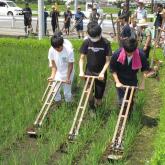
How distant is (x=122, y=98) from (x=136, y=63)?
572 millimetres

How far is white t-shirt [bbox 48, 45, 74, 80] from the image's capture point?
23.4 feet

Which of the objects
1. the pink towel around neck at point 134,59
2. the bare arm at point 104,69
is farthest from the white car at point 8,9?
the pink towel around neck at point 134,59

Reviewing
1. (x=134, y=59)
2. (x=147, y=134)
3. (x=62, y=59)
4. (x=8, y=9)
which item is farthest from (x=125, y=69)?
(x=8, y=9)

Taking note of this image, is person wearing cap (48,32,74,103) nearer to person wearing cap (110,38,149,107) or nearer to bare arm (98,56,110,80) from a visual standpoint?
bare arm (98,56,110,80)

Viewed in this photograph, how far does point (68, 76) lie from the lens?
23.4 feet

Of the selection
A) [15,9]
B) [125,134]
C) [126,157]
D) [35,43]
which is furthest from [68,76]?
[15,9]

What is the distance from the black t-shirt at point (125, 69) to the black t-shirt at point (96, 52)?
43cm

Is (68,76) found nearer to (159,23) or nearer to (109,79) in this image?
(109,79)

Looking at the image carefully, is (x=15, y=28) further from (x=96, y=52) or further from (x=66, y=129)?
(x=66, y=129)

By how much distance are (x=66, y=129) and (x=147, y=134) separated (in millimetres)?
1177

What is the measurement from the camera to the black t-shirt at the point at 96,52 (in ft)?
22.9

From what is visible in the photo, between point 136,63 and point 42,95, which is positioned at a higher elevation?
point 136,63

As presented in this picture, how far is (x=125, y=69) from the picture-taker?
6.65 m

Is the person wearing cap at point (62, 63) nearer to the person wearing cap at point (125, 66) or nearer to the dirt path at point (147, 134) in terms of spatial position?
the person wearing cap at point (125, 66)
